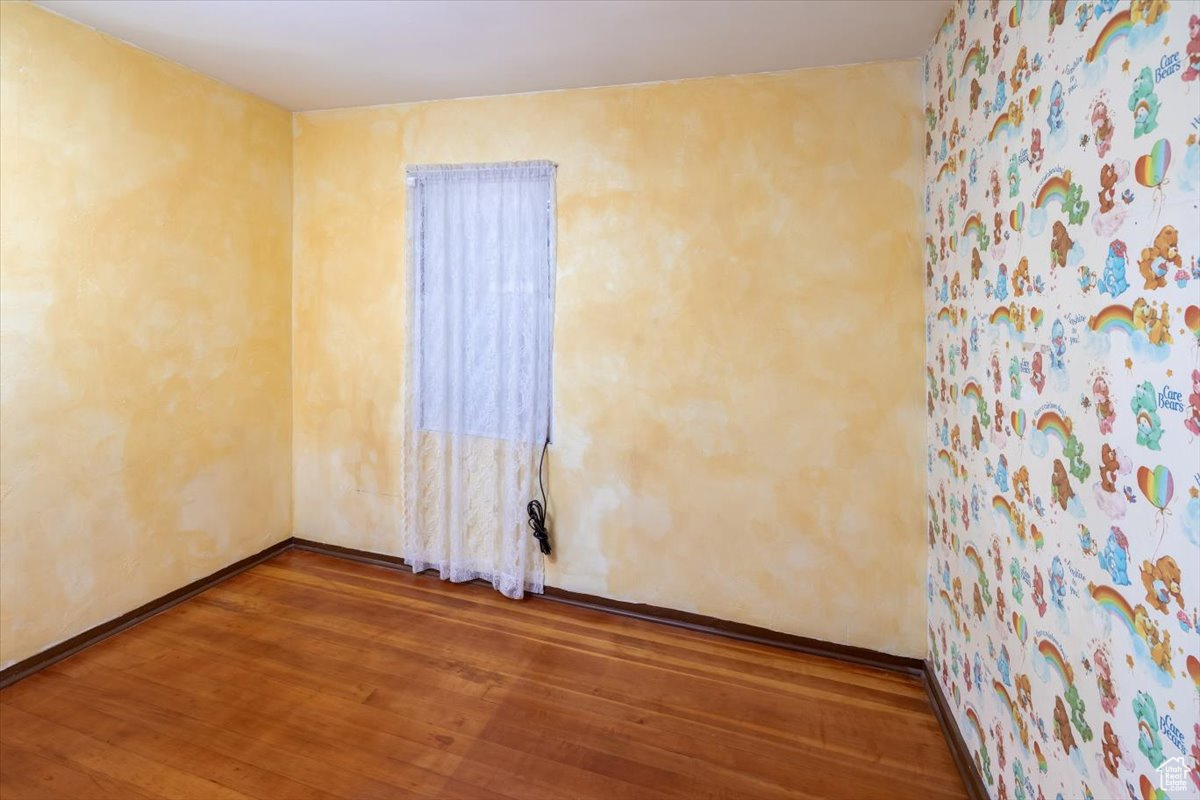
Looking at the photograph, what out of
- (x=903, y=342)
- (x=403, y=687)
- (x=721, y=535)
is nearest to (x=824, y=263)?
(x=903, y=342)

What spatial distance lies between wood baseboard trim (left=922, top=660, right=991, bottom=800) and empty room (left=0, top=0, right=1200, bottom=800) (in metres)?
0.03

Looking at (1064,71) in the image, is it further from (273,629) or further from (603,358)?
(273,629)

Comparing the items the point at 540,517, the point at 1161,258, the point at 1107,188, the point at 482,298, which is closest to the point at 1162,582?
the point at 1161,258

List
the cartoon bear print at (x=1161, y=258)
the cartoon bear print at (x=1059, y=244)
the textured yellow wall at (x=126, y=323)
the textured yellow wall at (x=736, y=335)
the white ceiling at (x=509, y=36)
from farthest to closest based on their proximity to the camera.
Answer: the textured yellow wall at (x=736, y=335) < the textured yellow wall at (x=126, y=323) < the white ceiling at (x=509, y=36) < the cartoon bear print at (x=1059, y=244) < the cartoon bear print at (x=1161, y=258)

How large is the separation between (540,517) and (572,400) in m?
0.61

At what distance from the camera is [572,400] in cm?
273

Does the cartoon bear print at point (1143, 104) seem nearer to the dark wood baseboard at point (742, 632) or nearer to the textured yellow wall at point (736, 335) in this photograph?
the textured yellow wall at point (736, 335)

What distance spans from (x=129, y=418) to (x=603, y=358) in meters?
2.12

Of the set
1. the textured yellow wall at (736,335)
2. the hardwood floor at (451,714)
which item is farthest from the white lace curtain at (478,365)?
the hardwood floor at (451,714)

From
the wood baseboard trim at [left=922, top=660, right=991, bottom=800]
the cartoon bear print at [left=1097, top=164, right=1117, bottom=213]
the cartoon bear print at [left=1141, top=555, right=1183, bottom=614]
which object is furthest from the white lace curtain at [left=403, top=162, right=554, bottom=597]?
the cartoon bear print at [left=1141, top=555, right=1183, bottom=614]

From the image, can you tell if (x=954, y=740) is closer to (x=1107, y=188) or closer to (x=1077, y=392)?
(x=1077, y=392)

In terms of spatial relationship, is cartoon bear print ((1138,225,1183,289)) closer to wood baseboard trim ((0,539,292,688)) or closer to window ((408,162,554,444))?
window ((408,162,554,444))

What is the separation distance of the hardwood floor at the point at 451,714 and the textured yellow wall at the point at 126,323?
1.24 ft

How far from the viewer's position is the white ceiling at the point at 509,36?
1.95 m
